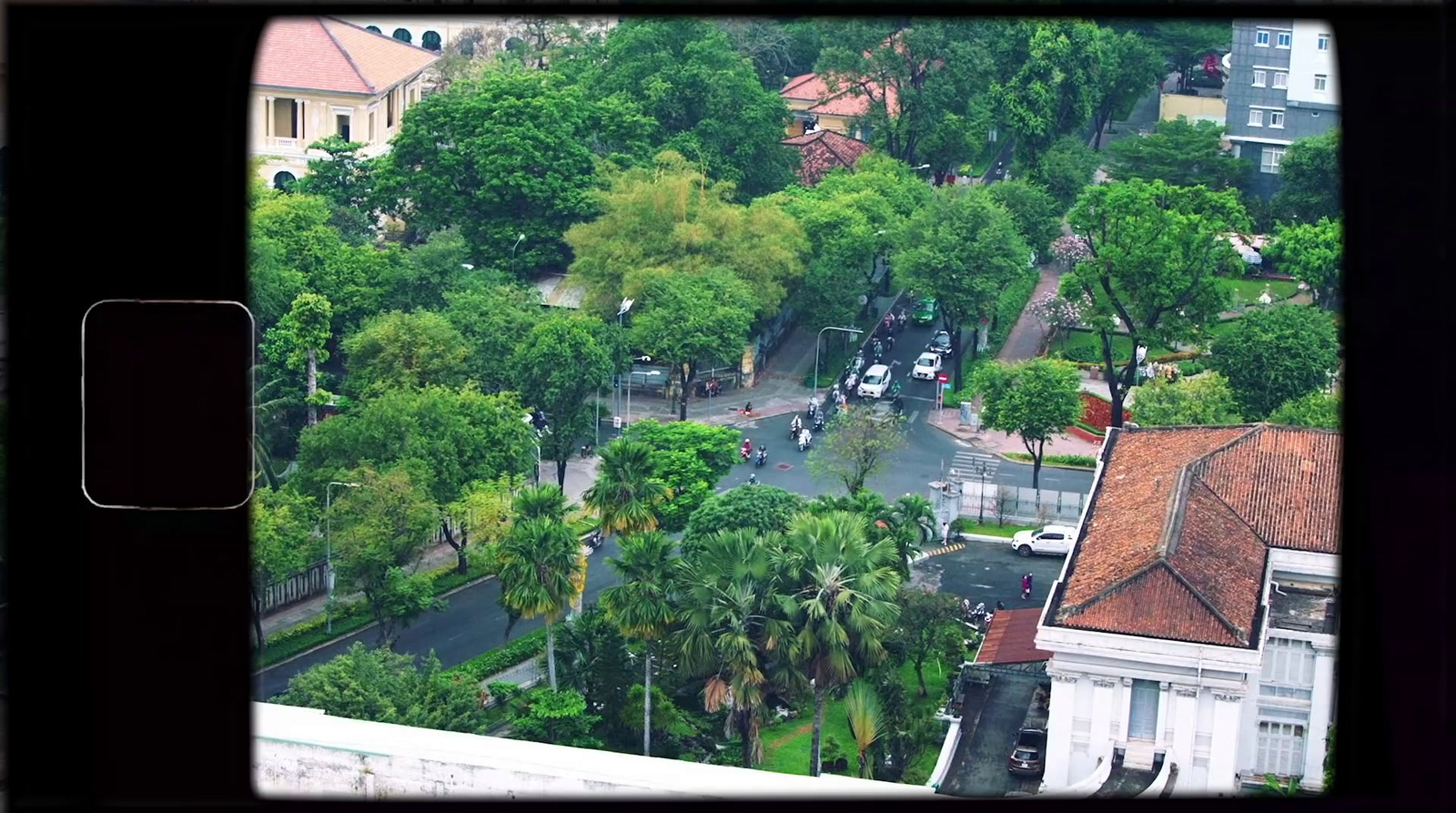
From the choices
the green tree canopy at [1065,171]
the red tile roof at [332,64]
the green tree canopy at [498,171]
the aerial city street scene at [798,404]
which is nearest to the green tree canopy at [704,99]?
the aerial city street scene at [798,404]

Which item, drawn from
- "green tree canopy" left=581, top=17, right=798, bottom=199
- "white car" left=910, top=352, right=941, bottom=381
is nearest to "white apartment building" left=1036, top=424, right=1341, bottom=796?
"white car" left=910, top=352, right=941, bottom=381

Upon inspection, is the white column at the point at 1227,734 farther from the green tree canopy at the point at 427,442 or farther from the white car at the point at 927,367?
the white car at the point at 927,367

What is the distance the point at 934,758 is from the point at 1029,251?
14.7 ft

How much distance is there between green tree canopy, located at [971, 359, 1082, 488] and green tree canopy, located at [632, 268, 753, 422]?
1.28m

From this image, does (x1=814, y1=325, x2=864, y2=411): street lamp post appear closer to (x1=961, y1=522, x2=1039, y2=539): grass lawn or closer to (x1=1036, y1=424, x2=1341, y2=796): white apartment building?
(x1=961, y1=522, x2=1039, y2=539): grass lawn

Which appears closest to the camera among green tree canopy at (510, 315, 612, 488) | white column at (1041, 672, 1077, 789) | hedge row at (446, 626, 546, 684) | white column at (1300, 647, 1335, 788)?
white column at (1300, 647, 1335, 788)

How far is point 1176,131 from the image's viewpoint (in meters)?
11.0

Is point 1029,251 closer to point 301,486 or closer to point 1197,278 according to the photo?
point 1197,278

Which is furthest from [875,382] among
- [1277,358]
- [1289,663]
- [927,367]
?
[1289,663]

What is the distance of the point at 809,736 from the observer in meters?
6.13

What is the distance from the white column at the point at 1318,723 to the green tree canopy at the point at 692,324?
4067 mm

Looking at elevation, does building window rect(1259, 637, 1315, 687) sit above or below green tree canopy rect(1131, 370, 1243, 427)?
below

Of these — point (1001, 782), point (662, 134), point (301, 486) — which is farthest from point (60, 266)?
point (662, 134)

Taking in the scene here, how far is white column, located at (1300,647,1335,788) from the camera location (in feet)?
16.0
